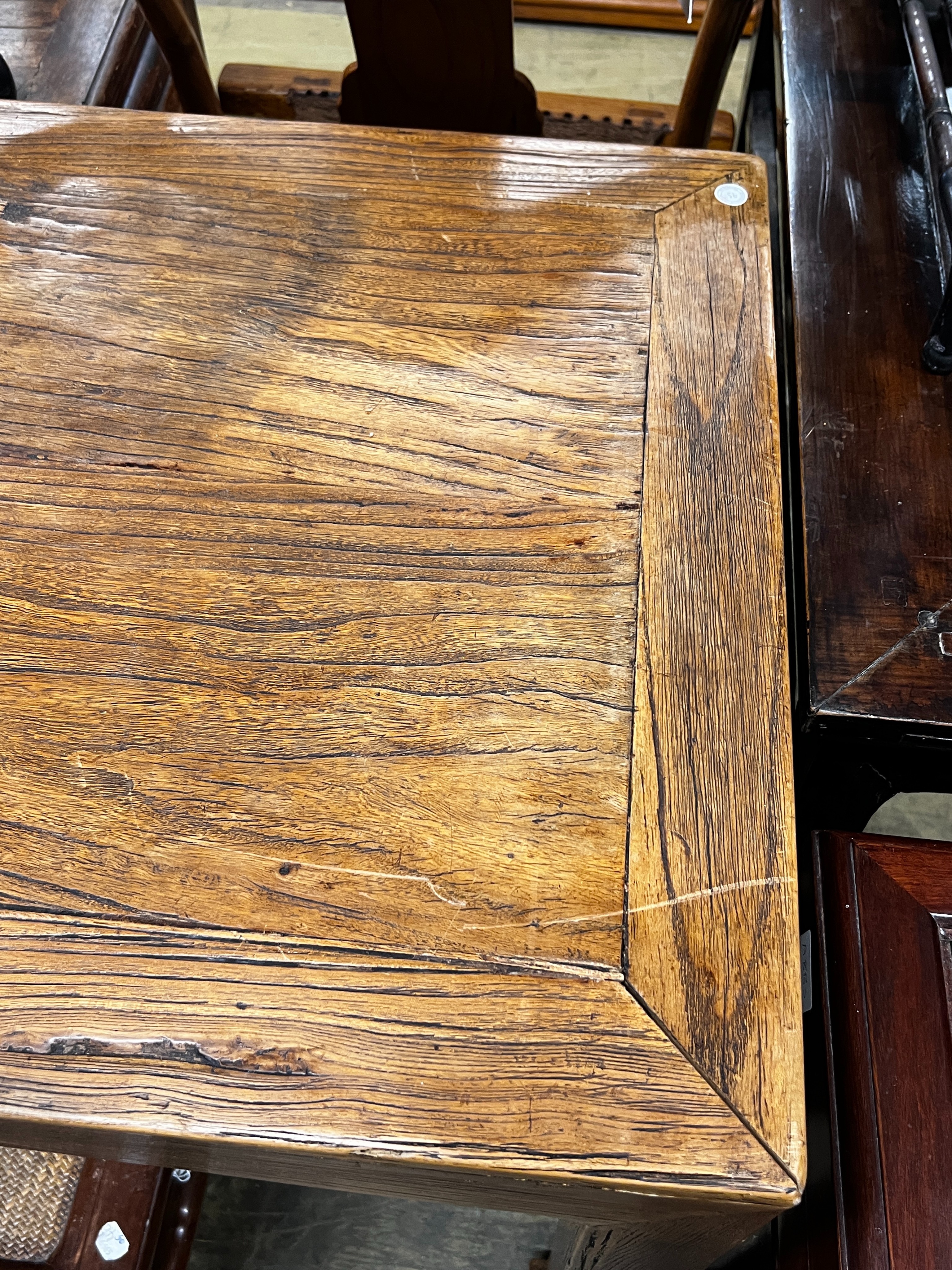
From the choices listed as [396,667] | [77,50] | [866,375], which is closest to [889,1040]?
[396,667]

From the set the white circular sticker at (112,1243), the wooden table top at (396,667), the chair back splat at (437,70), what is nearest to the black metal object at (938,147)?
the wooden table top at (396,667)

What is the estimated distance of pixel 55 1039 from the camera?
22.5 inches

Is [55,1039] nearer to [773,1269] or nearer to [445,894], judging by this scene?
[445,894]

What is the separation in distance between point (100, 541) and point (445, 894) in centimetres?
36

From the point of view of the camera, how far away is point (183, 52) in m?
1.26

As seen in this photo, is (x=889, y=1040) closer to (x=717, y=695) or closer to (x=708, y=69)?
(x=717, y=695)

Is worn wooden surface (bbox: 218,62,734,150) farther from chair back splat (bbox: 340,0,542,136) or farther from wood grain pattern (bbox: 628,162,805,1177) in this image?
wood grain pattern (bbox: 628,162,805,1177)

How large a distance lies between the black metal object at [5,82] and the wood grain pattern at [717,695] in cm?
88

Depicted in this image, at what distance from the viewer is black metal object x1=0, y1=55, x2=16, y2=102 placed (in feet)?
4.07

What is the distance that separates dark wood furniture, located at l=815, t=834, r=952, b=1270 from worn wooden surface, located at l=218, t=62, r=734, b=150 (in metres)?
1.13

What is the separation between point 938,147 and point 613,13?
1.85 meters

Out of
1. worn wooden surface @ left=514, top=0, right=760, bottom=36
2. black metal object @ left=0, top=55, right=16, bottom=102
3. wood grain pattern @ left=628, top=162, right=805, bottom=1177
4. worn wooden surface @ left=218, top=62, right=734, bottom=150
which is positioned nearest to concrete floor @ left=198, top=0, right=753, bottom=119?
worn wooden surface @ left=514, top=0, right=760, bottom=36

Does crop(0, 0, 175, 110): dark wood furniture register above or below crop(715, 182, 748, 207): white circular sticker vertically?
above

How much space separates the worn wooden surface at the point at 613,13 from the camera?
2438 mm
